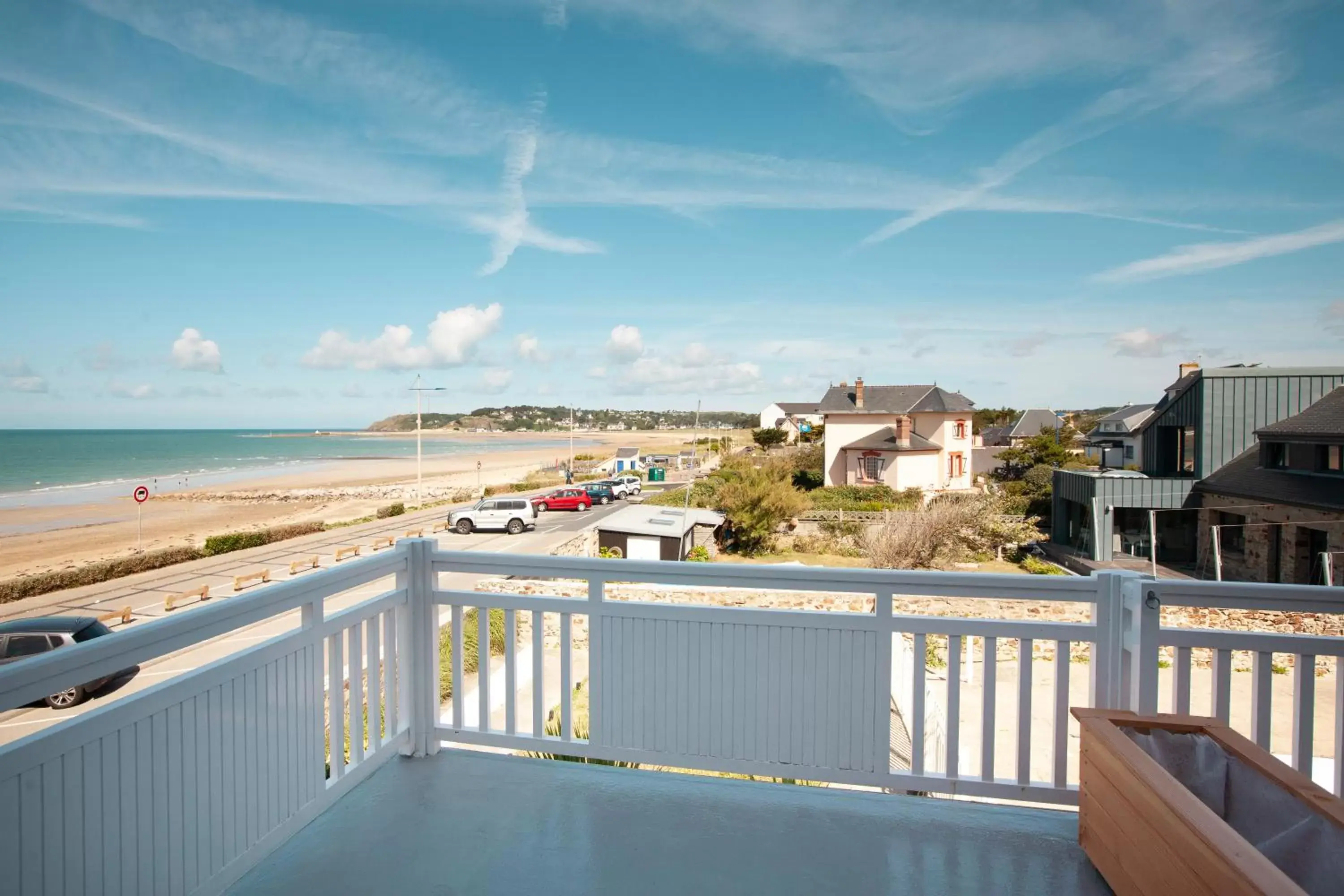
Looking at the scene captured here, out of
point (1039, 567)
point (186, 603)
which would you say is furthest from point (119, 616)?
point (1039, 567)

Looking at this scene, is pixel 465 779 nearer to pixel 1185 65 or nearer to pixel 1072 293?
pixel 1185 65

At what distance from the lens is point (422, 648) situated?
2.60 m

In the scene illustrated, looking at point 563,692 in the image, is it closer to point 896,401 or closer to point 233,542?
point 233,542

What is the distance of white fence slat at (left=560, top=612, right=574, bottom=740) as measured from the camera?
239 cm

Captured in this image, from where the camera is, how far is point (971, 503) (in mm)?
Result: 18844

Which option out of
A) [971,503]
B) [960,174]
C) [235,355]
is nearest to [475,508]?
[235,355]

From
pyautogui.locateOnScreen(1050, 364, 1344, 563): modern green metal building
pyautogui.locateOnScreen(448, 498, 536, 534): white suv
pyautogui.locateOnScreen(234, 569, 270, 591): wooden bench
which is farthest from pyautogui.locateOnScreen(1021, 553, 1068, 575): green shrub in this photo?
pyautogui.locateOnScreen(234, 569, 270, 591): wooden bench

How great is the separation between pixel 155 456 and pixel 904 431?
29503 mm

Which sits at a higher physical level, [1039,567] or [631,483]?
[631,483]

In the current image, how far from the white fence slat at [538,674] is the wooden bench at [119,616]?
2079 millimetres

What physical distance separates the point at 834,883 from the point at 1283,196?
662 inches

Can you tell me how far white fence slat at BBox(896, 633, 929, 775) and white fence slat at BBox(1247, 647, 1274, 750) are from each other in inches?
34.8

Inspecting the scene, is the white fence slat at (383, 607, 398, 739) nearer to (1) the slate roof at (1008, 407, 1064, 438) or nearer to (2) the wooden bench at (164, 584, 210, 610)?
(2) the wooden bench at (164, 584, 210, 610)

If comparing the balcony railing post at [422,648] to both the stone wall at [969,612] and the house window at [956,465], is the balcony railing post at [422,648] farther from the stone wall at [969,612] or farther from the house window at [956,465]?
the house window at [956,465]
